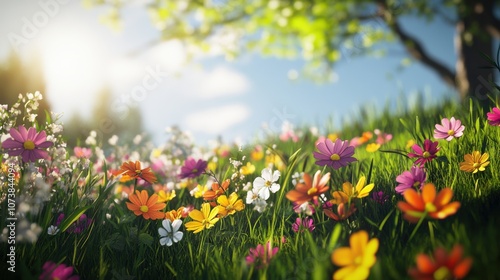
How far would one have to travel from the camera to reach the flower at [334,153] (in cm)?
198

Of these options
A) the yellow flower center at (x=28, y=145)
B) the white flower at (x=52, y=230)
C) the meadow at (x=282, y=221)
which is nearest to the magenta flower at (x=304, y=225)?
the meadow at (x=282, y=221)

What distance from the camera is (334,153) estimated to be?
6.59ft

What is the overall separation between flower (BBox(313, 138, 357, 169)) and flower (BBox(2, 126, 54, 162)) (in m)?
1.29

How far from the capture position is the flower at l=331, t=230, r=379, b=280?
122cm

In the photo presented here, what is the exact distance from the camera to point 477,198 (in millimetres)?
1771

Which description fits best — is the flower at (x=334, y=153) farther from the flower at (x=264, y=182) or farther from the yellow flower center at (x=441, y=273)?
the yellow flower center at (x=441, y=273)

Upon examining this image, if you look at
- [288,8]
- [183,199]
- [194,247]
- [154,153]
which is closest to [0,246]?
[194,247]

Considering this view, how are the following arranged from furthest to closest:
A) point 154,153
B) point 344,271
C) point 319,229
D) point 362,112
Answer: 1. point 362,112
2. point 154,153
3. point 319,229
4. point 344,271

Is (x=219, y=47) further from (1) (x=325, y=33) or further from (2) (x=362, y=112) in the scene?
(2) (x=362, y=112)

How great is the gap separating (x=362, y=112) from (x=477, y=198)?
3.83 m

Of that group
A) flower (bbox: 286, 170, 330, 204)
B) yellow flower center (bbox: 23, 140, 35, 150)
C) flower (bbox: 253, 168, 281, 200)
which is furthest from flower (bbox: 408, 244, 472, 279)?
yellow flower center (bbox: 23, 140, 35, 150)

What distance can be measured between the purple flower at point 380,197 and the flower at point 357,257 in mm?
825

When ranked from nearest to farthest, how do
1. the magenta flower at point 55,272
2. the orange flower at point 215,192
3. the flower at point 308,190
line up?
1. the magenta flower at point 55,272
2. the flower at point 308,190
3. the orange flower at point 215,192

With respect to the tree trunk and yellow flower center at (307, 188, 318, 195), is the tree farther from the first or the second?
yellow flower center at (307, 188, 318, 195)
